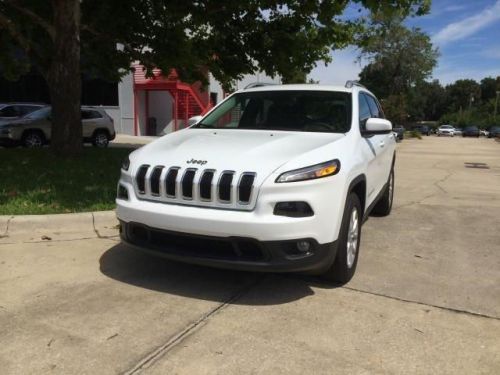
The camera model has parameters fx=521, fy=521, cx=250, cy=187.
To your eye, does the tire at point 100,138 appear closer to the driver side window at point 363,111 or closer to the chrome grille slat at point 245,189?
the driver side window at point 363,111

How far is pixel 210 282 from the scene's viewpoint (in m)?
4.32

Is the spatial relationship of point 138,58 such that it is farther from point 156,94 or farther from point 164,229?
point 156,94

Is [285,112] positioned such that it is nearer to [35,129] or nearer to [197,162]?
[197,162]

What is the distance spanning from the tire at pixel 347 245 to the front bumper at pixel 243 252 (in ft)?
0.59

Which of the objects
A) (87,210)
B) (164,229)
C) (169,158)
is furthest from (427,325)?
(87,210)

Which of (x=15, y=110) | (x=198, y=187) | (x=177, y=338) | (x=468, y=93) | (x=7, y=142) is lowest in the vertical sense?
(x=177, y=338)

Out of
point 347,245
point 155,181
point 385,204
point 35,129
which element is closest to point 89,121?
point 35,129

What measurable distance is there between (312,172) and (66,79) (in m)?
7.21

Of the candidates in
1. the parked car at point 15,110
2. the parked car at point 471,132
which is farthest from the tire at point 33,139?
the parked car at point 471,132

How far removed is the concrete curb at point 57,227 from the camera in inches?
219

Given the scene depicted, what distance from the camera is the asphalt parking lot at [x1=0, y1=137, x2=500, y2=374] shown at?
3078 mm

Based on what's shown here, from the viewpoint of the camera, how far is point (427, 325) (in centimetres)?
361

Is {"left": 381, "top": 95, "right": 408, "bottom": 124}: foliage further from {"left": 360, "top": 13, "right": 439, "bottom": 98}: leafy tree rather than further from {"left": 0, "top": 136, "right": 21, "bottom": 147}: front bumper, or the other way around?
{"left": 0, "top": 136, "right": 21, "bottom": 147}: front bumper

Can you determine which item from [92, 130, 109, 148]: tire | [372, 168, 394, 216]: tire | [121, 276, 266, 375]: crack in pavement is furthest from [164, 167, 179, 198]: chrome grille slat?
[92, 130, 109, 148]: tire
